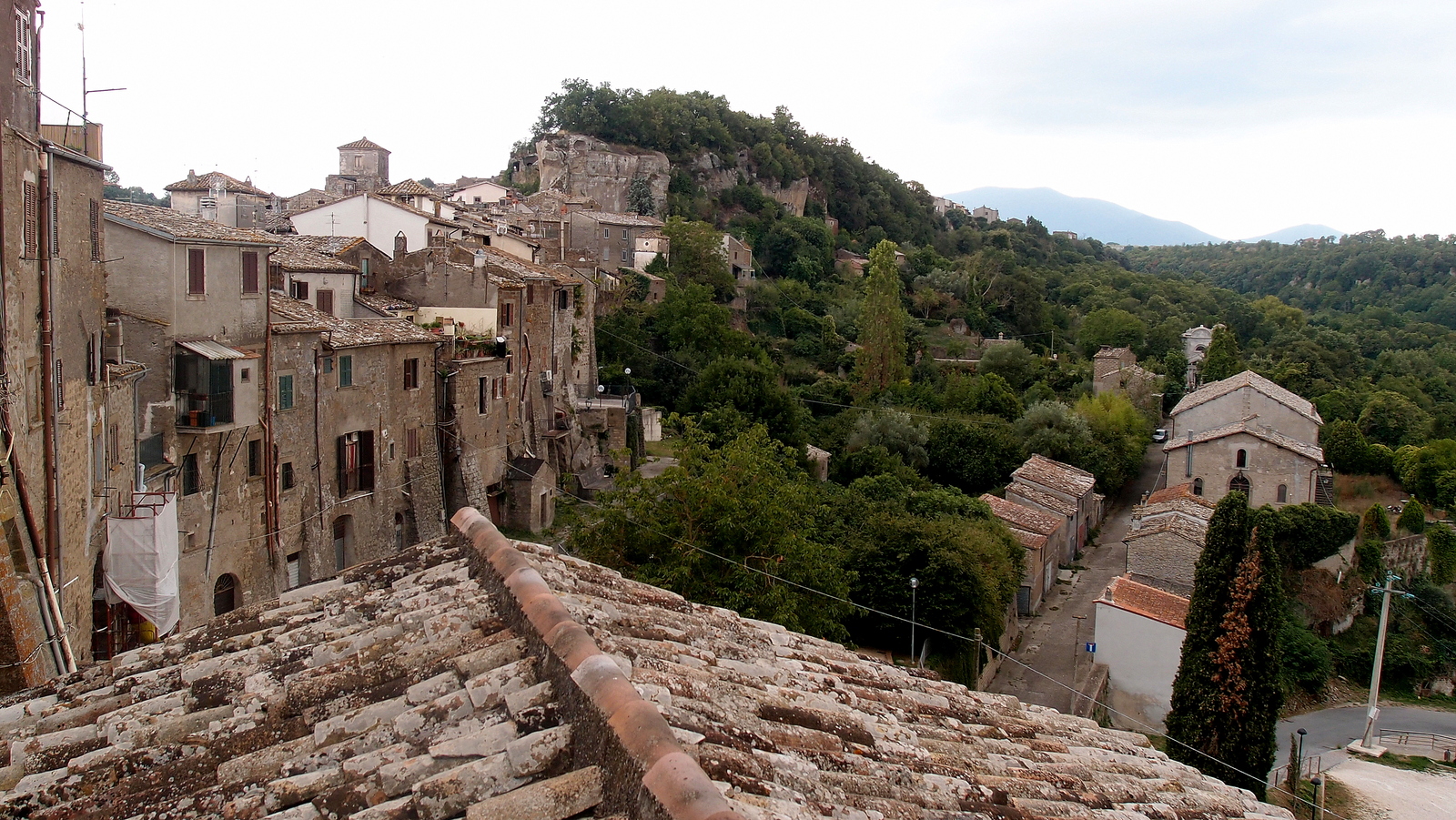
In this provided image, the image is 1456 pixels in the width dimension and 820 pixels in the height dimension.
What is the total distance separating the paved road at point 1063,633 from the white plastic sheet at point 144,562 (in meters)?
19.0

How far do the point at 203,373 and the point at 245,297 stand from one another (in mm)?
2272

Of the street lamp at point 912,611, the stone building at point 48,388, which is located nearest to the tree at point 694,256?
the street lamp at point 912,611

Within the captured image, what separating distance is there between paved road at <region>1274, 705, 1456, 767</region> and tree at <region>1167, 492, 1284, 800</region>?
17.4ft

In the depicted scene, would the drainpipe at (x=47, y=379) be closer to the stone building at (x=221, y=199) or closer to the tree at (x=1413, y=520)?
the stone building at (x=221, y=199)

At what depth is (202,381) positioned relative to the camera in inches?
716

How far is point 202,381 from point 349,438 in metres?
5.30

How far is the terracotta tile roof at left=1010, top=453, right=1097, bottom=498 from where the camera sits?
3959 centimetres

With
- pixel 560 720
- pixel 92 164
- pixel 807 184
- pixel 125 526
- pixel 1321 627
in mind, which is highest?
pixel 807 184

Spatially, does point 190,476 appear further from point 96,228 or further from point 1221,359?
point 1221,359

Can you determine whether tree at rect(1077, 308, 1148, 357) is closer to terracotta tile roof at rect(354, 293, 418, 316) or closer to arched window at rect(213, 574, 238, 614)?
terracotta tile roof at rect(354, 293, 418, 316)

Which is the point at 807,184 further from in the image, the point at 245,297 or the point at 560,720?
the point at 560,720

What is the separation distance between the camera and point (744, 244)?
71.2 meters

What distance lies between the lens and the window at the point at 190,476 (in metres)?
18.4

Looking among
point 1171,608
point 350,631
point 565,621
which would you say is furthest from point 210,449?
point 1171,608
